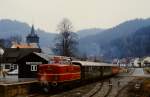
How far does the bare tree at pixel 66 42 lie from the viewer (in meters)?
90.1

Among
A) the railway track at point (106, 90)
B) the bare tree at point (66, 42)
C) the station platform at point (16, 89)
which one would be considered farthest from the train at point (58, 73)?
the bare tree at point (66, 42)

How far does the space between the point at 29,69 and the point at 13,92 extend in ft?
77.6

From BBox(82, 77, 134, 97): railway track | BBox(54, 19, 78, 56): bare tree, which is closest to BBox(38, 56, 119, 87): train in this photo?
BBox(82, 77, 134, 97): railway track

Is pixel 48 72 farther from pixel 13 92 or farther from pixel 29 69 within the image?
pixel 29 69

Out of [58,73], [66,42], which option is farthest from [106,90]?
[66,42]

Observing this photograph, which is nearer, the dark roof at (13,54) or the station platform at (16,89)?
the station platform at (16,89)

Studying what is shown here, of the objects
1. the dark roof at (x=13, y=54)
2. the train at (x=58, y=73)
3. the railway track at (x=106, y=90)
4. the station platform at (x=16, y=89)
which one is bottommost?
the railway track at (x=106, y=90)

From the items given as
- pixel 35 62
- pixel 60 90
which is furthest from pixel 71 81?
pixel 35 62

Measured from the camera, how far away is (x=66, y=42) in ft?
300

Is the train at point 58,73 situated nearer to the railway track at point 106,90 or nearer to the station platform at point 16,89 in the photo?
the station platform at point 16,89

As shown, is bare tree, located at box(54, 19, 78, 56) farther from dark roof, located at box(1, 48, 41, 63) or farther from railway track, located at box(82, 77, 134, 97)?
railway track, located at box(82, 77, 134, 97)

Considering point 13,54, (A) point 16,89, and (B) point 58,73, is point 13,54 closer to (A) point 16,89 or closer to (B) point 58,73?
(B) point 58,73

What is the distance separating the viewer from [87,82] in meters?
54.5

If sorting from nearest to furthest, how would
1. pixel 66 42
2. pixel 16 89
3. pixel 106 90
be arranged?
pixel 16 89
pixel 106 90
pixel 66 42
